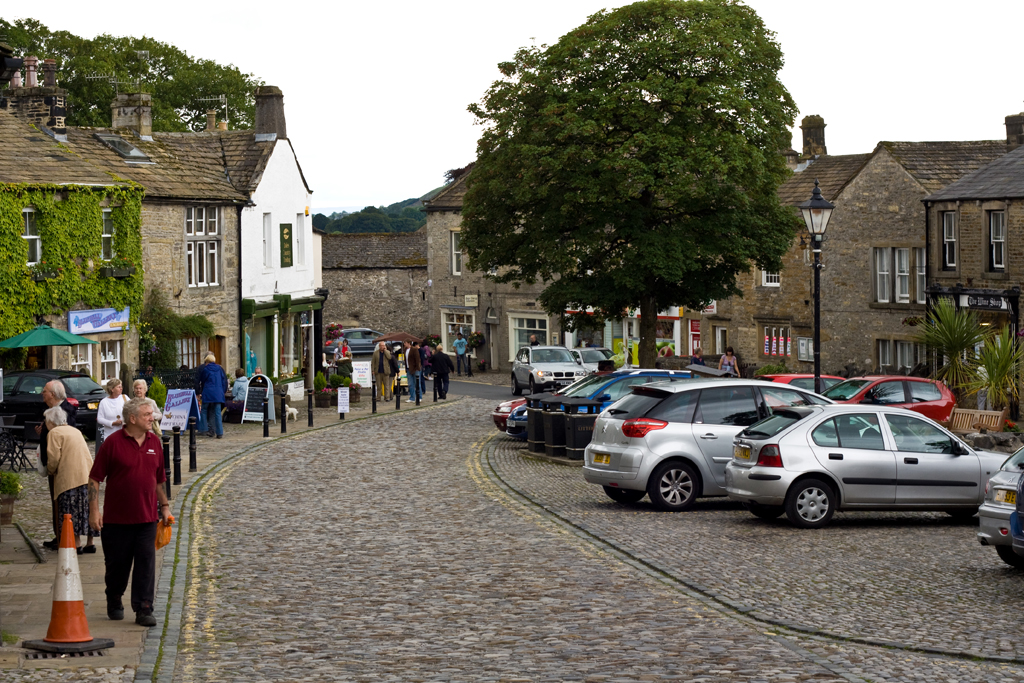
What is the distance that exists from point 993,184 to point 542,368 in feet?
47.2

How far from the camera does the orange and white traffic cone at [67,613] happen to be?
9.33 meters

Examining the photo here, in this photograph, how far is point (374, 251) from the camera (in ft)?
236

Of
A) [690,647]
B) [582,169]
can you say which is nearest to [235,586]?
[690,647]

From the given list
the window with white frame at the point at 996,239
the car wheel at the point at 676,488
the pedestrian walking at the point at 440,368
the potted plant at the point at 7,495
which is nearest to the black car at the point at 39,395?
the potted plant at the point at 7,495

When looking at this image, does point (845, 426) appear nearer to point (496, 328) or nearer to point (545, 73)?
point (545, 73)

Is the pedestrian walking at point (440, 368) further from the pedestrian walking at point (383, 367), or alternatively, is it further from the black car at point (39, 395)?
the black car at point (39, 395)

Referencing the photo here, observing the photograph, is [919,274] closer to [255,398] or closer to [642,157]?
[642,157]

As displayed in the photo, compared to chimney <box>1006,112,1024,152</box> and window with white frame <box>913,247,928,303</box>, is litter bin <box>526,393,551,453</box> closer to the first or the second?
window with white frame <box>913,247,928,303</box>

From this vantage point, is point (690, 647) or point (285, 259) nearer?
point (690, 647)

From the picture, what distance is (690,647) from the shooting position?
31.6 ft

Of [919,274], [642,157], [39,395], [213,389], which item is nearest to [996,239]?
[919,274]

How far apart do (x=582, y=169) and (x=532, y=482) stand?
38.1 ft

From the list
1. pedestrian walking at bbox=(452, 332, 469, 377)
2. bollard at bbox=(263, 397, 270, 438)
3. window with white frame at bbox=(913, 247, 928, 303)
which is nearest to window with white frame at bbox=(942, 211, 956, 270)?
window with white frame at bbox=(913, 247, 928, 303)

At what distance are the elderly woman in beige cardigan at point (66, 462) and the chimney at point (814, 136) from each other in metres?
45.4
